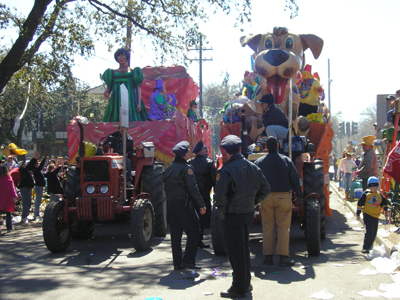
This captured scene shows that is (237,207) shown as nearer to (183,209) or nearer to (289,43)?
(183,209)

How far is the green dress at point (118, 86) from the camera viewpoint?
12.2m

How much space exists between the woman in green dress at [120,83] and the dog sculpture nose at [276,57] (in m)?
3.48

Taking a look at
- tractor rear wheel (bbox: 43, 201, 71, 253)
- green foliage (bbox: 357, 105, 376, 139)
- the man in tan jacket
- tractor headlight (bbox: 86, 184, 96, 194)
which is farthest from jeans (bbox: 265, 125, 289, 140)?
green foliage (bbox: 357, 105, 376, 139)

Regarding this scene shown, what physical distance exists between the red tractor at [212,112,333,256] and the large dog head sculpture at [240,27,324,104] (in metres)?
1.25

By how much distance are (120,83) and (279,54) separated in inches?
167

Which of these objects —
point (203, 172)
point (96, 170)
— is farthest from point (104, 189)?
point (203, 172)

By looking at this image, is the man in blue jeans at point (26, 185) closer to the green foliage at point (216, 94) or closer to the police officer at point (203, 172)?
the police officer at point (203, 172)

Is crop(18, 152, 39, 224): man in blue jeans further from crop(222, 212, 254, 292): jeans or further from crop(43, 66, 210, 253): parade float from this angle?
crop(222, 212, 254, 292): jeans

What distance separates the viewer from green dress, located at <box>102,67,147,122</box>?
1220 centimetres

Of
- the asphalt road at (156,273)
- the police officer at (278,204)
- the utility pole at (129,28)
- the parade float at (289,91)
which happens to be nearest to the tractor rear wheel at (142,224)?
the asphalt road at (156,273)

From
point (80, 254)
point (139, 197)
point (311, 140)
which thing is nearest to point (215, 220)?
point (139, 197)

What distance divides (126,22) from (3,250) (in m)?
8.91

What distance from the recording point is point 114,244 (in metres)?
8.52

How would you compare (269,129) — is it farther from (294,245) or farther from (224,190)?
(224,190)
